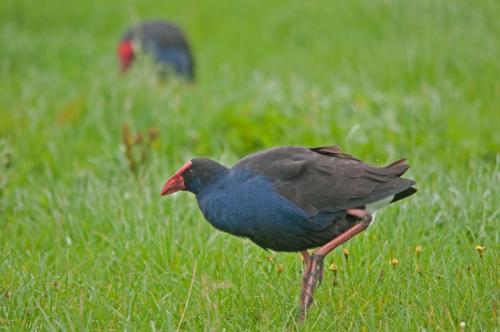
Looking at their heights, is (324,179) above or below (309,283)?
above

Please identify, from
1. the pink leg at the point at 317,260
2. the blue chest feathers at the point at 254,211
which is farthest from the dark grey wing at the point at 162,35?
the pink leg at the point at 317,260

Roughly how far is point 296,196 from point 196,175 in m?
0.44

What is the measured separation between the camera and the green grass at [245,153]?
129 inches

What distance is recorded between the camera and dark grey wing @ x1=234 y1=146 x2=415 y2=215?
331 centimetres

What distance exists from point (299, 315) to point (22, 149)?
3.61 metres

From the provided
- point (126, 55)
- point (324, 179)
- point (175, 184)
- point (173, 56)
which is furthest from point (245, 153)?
point (126, 55)

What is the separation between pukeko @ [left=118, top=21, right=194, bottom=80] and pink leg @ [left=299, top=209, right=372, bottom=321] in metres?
6.12

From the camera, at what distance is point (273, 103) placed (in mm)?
6711

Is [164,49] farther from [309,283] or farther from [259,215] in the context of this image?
[309,283]

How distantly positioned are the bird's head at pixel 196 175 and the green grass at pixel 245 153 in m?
0.41

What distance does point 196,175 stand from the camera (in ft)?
11.3

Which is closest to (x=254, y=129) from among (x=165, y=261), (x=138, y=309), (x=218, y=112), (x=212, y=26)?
(x=218, y=112)

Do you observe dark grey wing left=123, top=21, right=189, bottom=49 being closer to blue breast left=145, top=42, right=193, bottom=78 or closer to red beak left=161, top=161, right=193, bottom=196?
blue breast left=145, top=42, right=193, bottom=78

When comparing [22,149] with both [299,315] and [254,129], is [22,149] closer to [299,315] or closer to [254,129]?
[254,129]
